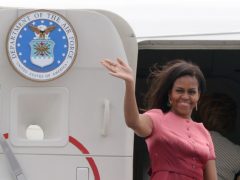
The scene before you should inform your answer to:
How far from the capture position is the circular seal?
2957 millimetres

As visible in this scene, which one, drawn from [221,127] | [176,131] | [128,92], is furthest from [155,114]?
[221,127]

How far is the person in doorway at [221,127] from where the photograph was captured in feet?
11.5

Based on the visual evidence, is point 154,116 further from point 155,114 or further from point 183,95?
point 183,95

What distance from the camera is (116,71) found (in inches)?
91.7

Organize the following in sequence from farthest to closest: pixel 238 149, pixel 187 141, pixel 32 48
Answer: pixel 238 149 < pixel 32 48 < pixel 187 141

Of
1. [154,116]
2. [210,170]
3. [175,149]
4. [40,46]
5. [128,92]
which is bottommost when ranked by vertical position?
[210,170]

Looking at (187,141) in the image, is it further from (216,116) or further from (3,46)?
(216,116)

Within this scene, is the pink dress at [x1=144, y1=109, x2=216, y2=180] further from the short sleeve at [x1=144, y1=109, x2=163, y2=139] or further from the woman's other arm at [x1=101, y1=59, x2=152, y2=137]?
the woman's other arm at [x1=101, y1=59, x2=152, y2=137]

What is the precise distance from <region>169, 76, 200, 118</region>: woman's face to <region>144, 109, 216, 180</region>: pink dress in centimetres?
4

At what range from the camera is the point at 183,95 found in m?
2.52

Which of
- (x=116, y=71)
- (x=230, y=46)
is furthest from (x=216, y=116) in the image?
(x=116, y=71)

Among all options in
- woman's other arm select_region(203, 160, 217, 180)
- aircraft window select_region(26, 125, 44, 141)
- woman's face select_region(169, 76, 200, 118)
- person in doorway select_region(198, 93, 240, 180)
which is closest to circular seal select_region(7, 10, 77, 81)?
aircraft window select_region(26, 125, 44, 141)

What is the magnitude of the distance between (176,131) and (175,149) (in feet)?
0.27

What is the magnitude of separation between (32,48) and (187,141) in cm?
96
